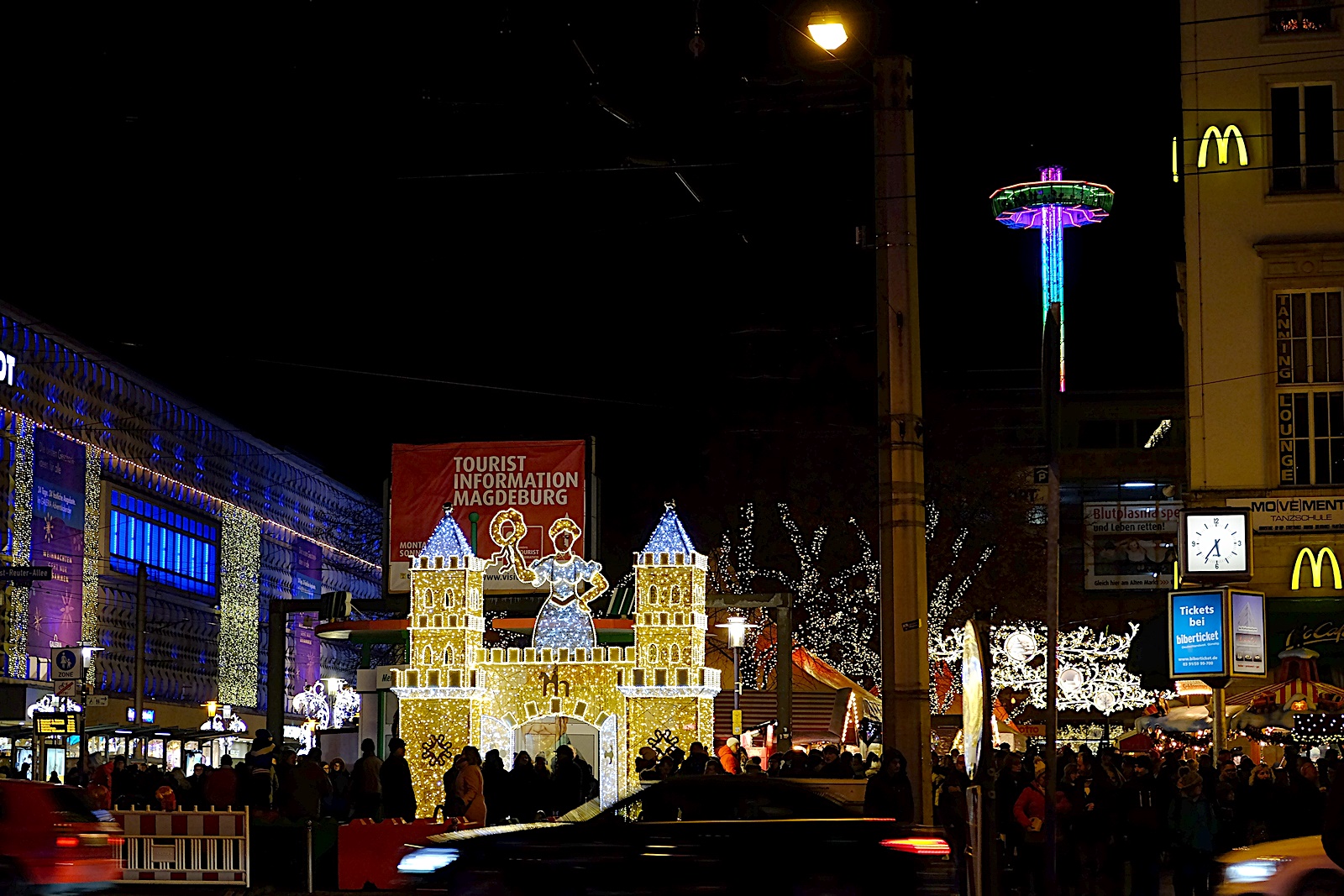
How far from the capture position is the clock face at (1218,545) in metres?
32.9

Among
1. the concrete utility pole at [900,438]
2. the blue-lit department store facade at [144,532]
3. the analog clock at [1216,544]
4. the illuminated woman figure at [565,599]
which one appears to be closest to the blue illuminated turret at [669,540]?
the illuminated woman figure at [565,599]

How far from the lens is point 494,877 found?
12594 mm

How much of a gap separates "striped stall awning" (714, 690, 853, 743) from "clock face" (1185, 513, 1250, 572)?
873 cm

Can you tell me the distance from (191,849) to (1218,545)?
64.6 ft

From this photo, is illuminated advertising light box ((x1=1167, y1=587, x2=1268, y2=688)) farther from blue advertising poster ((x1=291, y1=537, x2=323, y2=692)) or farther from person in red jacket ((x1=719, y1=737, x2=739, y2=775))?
blue advertising poster ((x1=291, y1=537, x2=323, y2=692))

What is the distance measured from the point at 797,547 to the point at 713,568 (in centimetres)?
247

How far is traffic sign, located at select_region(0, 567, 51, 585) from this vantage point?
44250 mm

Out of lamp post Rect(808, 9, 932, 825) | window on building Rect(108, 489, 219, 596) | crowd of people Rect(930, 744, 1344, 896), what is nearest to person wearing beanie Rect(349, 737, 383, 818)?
crowd of people Rect(930, 744, 1344, 896)

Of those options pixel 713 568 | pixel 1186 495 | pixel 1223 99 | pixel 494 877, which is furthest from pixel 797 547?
pixel 494 877

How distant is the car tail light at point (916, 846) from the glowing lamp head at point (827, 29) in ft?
21.4

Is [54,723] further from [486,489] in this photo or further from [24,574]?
[486,489]

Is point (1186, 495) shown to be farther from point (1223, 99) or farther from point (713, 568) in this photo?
point (713, 568)

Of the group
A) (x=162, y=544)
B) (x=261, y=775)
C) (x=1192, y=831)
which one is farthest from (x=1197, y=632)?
(x=162, y=544)

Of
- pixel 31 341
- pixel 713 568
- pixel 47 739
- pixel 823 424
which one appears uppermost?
pixel 31 341
